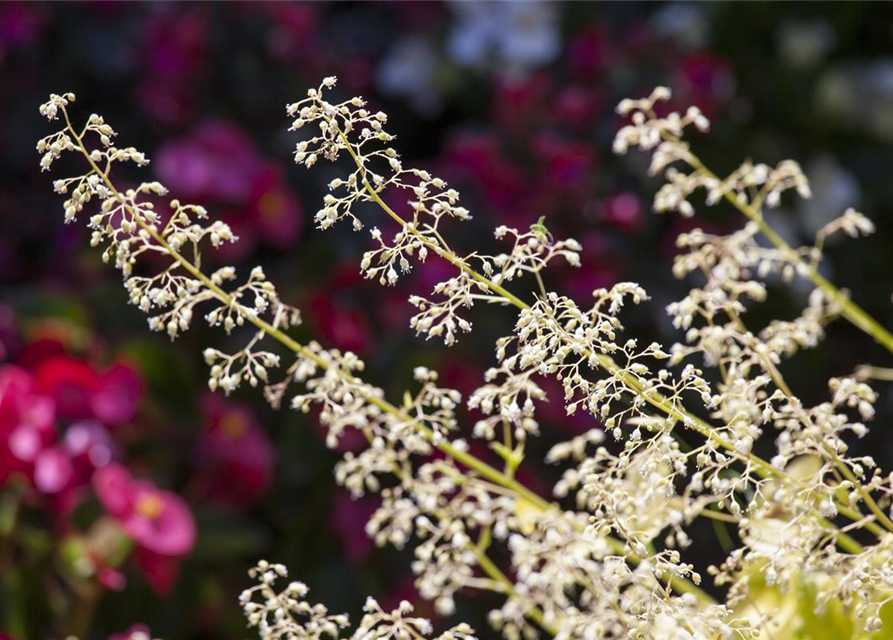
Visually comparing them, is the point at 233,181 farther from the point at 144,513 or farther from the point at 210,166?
the point at 144,513

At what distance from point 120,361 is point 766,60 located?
95 centimetres

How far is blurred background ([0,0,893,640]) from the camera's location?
0.88 meters

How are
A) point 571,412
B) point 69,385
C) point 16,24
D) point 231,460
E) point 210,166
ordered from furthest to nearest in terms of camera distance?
1. point 16,24
2. point 210,166
3. point 231,460
4. point 69,385
5. point 571,412

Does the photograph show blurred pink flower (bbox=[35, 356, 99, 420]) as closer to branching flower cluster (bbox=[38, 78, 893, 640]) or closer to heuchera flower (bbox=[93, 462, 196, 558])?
heuchera flower (bbox=[93, 462, 196, 558])

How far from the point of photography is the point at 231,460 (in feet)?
3.41

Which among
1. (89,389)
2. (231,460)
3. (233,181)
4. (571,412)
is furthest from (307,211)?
(571,412)

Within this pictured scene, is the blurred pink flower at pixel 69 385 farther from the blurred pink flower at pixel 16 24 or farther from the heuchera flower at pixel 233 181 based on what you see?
the blurred pink flower at pixel 16 24

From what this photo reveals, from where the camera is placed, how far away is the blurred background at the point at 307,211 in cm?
88

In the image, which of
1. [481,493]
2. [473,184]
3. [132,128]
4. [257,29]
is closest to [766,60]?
[473,184]

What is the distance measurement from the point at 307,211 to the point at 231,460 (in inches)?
14.3

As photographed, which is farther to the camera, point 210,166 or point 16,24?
point 16,24

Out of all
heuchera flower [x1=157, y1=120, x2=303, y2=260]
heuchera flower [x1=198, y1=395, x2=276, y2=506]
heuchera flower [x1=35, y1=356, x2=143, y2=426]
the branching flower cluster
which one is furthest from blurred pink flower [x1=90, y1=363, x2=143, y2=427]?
the branching flower cluster

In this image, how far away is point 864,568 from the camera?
1.10ft

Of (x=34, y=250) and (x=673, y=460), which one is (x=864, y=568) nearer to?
(x=673, y=460)
